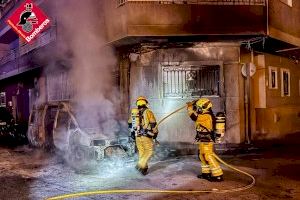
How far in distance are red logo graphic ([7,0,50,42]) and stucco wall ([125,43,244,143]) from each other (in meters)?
7.06

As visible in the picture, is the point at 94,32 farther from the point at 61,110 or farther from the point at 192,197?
the point at 192,197

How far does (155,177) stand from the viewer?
830cm

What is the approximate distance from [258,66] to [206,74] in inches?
85.7

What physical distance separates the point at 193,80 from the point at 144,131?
3941mm

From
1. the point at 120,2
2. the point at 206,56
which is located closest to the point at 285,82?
the point at 206,56

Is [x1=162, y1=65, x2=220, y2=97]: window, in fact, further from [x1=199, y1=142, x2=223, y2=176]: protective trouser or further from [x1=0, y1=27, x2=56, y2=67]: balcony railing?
[x1=0, y1=27, x2=56, y2=67]: balcony railing

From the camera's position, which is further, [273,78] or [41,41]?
[41,41]

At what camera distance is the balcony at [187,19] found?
10672 mm

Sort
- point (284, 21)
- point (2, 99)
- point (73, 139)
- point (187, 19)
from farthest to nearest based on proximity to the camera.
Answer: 1. point (2, 99)
2. point (284, 21)
3. point (73, 139)
4. point (187, 19)

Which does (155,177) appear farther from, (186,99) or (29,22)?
(29,22)

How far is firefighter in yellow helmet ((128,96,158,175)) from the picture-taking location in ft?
27.2

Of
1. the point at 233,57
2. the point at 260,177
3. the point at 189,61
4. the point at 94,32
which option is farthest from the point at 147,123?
the point at 94,32

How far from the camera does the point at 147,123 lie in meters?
8.30

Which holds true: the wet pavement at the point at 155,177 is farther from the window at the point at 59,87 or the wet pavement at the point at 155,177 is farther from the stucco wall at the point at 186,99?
the window at the point at 59,87
